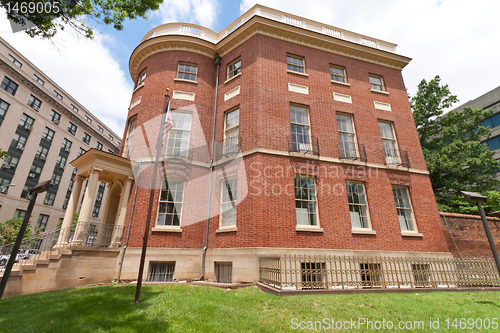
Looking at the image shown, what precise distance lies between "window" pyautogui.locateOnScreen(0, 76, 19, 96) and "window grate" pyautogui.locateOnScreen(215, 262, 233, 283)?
47689 millimetres

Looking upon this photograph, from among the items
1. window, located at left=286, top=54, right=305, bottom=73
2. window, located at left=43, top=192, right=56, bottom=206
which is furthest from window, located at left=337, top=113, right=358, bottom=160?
window, located at left=43, top=192, right=56, bottom=206

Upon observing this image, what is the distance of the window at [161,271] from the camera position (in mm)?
11883

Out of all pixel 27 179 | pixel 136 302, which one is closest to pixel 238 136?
pixel 136 302

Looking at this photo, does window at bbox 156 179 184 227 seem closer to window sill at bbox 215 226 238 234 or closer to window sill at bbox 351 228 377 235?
window sill at bbox 215 226 238 234

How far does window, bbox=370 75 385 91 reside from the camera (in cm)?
1720

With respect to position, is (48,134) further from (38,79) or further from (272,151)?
(272,151)

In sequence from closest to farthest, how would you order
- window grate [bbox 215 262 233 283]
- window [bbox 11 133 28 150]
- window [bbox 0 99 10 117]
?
window grate [bbox 215 262 233 283]
window [bbox 0 99 10 117]
window [bbox 11 133 28 150]

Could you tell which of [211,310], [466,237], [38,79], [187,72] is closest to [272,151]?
[211,310]

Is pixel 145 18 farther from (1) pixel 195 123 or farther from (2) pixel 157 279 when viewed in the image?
(2) pixel 157 279

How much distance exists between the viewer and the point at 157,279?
38.9 feet

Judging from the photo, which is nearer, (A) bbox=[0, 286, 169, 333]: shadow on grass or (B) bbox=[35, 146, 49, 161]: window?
(A) bbox=[0, 286, 169, 333]: shadow on grass

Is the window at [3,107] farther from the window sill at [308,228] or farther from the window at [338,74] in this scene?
the window sill at [308,228]

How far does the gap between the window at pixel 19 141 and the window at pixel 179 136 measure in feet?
132

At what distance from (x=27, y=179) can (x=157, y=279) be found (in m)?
42.5
